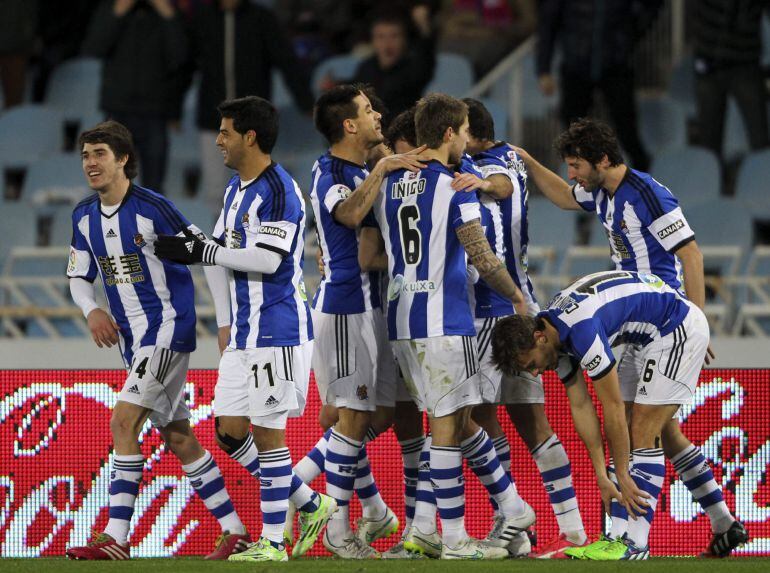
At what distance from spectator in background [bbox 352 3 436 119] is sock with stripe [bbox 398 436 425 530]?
5.16 meters

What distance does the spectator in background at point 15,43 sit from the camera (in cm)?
1308

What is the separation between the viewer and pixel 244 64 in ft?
39.9

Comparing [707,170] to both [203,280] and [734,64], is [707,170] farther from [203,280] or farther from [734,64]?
[203,280]

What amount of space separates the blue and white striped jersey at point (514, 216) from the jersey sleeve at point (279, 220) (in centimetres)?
107

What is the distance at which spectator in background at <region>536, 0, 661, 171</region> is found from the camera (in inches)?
477

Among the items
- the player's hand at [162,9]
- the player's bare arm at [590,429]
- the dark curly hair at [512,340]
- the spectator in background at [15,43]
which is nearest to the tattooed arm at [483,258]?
the dark curly hair at [512,340]

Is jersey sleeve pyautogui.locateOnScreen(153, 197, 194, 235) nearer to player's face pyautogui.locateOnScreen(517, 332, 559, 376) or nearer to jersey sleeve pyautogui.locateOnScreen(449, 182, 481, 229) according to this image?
jersey sleeve pyautogui.locateOnScreen(449, 182, 481, 229)

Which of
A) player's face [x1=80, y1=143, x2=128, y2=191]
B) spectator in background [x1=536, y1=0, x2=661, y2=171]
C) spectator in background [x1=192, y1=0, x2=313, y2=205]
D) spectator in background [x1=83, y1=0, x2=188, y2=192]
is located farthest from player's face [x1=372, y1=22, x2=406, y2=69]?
player's face [x1=80, y1=143, x2=128, y2=191]

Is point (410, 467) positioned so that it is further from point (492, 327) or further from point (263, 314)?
point (263, 314)

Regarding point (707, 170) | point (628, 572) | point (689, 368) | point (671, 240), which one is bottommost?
point (628, 572)

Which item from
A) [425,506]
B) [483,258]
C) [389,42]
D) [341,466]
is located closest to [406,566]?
[425,506]

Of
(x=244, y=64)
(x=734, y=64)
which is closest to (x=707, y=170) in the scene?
(x=734, y=64)

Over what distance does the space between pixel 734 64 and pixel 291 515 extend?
22.8 feet

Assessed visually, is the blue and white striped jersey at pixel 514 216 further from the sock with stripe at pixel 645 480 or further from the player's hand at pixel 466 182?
the sock with stripe at pixel 645 480
